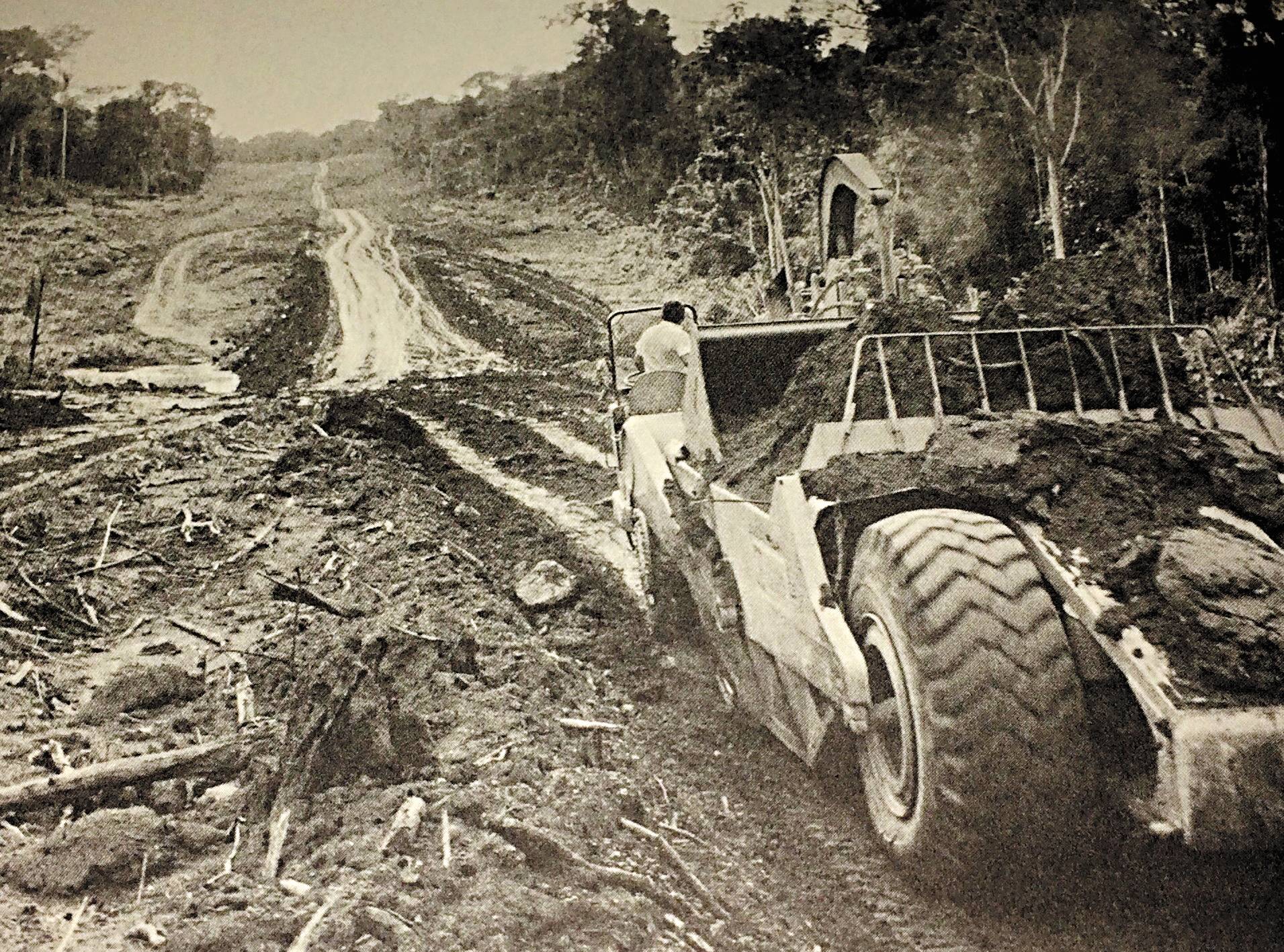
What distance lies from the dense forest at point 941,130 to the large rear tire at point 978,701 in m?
1.86

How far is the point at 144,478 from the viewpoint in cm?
360

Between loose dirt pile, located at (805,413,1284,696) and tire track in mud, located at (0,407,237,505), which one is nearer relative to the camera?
loose dirt pile, located at (805,413,1284,696)

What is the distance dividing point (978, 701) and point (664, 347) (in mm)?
2930

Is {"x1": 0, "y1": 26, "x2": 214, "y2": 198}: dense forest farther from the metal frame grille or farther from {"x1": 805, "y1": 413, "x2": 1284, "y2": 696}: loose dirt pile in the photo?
{"x1": 805, "y1": 413, "x2": 1284, "y2": 696}: loose dirt pile

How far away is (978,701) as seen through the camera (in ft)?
6.10

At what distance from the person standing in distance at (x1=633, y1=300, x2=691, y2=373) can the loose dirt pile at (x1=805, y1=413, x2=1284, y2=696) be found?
1.88 meters

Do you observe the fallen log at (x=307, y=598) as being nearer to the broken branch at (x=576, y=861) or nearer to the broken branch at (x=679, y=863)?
the broken branch at (x=576, y=861)

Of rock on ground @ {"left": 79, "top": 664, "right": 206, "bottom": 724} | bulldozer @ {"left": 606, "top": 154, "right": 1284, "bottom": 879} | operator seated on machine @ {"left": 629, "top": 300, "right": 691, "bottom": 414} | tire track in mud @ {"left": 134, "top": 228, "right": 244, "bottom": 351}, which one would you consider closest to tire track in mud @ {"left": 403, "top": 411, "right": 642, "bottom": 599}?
operator seated on machine @ {"left": 629, "top": 300, "right": 691, "bottom": 414}

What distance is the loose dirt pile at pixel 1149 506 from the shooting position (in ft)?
5.80

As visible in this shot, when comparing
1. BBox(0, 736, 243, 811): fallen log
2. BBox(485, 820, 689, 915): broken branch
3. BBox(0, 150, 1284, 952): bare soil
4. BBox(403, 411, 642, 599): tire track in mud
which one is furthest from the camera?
BBox(403, 411, 642, 599): tire track in mud

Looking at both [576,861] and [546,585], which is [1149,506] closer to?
[576,861]

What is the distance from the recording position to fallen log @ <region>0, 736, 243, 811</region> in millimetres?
2637

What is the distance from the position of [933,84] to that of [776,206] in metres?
1.54

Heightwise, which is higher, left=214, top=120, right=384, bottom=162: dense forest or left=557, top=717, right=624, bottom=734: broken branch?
left=214, top=120, right=384, bottom=162: dense forest
